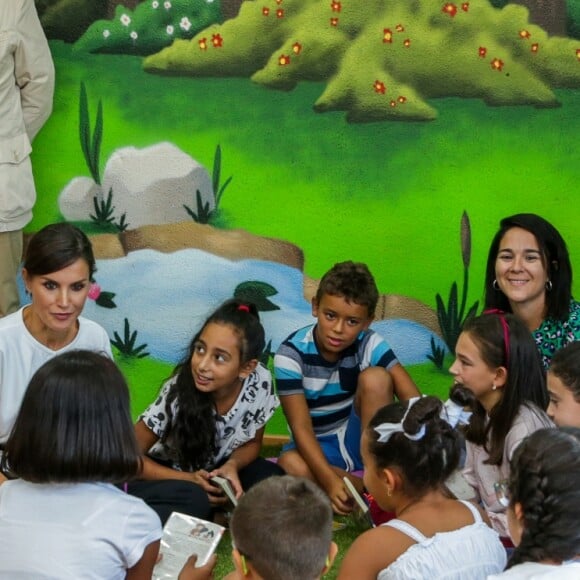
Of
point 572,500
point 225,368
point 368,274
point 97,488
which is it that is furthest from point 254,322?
point 572,500

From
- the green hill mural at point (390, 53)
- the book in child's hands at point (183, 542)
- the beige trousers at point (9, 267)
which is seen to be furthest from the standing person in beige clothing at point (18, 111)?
the book in child's hands at point (183, 542)

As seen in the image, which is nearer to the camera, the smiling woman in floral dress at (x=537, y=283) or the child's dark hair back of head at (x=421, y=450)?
the child's dark hair back of head at (x=421, y=450)

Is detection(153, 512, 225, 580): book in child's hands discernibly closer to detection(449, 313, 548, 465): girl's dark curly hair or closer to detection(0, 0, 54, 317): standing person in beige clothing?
detection(449, 313, 548, 465): girl's dark curly hair

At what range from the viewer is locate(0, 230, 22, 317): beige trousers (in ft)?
12.1

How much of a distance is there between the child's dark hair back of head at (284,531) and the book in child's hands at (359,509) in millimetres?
1113

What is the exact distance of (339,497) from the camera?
3127 millimetres

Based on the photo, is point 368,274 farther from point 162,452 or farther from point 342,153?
point 162,452

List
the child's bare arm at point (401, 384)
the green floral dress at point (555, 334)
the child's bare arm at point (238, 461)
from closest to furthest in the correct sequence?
the child's bare arm at point (238, 461) → the green floral dress at point (555, 334) → the child's bare arm at point (401, 384)

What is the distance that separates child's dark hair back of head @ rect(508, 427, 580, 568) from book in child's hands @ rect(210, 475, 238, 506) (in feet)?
3.84

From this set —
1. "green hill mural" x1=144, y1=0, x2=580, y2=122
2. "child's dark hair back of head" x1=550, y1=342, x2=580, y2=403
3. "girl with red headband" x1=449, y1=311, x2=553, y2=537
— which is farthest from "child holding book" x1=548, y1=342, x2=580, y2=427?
"green hill mural" x1=144, y1=0, x2=580, y2=122

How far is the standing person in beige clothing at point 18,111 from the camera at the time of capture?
140 inches

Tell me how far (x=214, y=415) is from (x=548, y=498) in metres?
1.49

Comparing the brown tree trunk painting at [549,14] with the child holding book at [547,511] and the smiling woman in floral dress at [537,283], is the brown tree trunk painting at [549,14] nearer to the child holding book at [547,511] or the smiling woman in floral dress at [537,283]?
the smiling woman in floral dress at [537,283]

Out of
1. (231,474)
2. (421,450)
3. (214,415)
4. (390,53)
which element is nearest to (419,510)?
(421,450)
